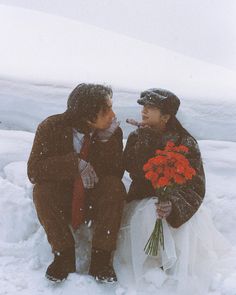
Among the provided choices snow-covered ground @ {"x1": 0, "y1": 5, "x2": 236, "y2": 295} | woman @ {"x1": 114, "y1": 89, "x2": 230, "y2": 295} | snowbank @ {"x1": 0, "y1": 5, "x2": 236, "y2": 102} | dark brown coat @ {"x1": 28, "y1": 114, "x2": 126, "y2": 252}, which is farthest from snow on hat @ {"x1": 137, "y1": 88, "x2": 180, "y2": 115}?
snowbank @ {"x1": 0, "y1": 5, "x2": 236, "y2": 102}

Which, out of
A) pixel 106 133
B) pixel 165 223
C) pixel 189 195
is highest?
pixel 106 133

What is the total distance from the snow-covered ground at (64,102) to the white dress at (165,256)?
0.30ft

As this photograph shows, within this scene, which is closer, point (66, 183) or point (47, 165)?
point (47, 165)

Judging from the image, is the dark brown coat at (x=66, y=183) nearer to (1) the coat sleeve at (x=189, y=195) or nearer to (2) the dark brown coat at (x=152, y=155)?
(2) the dark brown coat at (x=152, y=155)

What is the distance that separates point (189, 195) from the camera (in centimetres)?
268

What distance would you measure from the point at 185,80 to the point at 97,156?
268 cm

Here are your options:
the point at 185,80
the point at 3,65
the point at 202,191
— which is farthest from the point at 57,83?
the point at 202,191

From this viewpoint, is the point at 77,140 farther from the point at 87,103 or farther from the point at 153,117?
the point at 153,117

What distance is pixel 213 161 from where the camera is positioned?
392 cm

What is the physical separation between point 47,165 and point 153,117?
0.68 metres

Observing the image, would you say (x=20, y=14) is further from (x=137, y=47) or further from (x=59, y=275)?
(x=59, y=275)

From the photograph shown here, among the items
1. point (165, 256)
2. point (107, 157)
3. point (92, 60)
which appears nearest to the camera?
point (165, 256)

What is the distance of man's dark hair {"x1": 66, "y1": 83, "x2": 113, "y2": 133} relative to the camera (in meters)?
2.73

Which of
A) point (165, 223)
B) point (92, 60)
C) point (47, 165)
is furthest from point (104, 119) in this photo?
point (92, 60)
